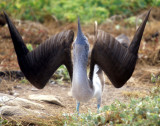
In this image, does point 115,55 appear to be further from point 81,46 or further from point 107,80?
point 107,80

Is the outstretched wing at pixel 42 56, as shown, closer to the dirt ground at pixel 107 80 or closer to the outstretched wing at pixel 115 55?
the outstretched wing at pixel 115 55

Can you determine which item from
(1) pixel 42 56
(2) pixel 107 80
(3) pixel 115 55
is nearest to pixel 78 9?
(2) pixel 107 80

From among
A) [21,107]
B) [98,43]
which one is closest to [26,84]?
[21,107]

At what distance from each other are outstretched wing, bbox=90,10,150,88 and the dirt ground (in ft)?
3.10

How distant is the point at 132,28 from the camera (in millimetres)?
11047

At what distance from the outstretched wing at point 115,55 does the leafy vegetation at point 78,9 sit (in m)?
7.67

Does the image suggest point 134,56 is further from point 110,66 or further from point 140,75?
point 140,75

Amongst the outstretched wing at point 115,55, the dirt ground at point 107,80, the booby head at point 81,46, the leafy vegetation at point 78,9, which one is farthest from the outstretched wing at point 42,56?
the leafy vegetation at point 78,9

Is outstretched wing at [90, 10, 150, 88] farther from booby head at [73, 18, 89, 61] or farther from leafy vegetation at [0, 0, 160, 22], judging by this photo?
leafy vegetation at [0, 0, 160, 22]

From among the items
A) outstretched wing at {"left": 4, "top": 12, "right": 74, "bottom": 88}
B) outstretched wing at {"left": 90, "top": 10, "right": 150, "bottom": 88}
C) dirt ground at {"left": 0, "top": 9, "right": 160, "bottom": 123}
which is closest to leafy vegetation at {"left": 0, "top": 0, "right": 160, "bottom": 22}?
dirt ground at {"left": 0, "top": 9, "right": 160, "bottom": 123}

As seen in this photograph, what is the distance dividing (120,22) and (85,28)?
156 cm

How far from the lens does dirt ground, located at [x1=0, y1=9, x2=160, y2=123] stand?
5.82 m

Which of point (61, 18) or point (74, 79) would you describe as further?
point (61, 18)

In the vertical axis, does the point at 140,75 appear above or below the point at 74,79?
below
